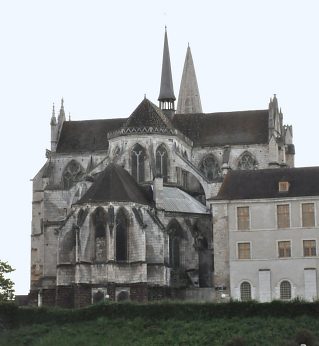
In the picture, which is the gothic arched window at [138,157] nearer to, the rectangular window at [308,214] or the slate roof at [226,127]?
the slate roof at [226,127]

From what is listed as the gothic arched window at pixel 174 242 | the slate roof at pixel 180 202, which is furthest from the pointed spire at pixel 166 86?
the gothic arched window at pixel 174 242

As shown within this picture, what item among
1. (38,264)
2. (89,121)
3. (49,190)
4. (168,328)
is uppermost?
(89,121)

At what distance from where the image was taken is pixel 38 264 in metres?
110

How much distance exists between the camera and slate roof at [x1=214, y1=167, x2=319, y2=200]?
284ft

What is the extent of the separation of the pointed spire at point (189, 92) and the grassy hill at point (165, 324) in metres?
66.0

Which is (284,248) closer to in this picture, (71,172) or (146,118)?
(146,118)

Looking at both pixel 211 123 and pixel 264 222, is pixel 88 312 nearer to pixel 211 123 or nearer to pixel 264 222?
pixel 264 222

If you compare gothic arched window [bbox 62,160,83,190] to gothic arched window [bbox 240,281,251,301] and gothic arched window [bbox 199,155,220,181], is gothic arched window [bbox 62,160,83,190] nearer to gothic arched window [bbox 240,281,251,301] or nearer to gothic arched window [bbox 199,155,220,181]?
gothic arched window [bbox 199,155,220,181]

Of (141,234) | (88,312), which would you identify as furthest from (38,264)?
(88,312)

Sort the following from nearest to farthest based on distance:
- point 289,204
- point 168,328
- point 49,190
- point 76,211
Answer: point 168,328 < point 289,204 < point 76,211 < point 49,190

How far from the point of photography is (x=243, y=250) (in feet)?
282

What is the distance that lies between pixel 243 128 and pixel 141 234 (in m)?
26.7

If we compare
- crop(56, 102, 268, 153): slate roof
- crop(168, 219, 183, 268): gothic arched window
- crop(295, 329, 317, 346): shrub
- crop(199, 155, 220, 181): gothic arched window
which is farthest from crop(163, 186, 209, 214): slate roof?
crop(295, 329, 317, 346): shrub

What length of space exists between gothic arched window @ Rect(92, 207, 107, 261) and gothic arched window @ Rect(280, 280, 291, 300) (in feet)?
46.6
